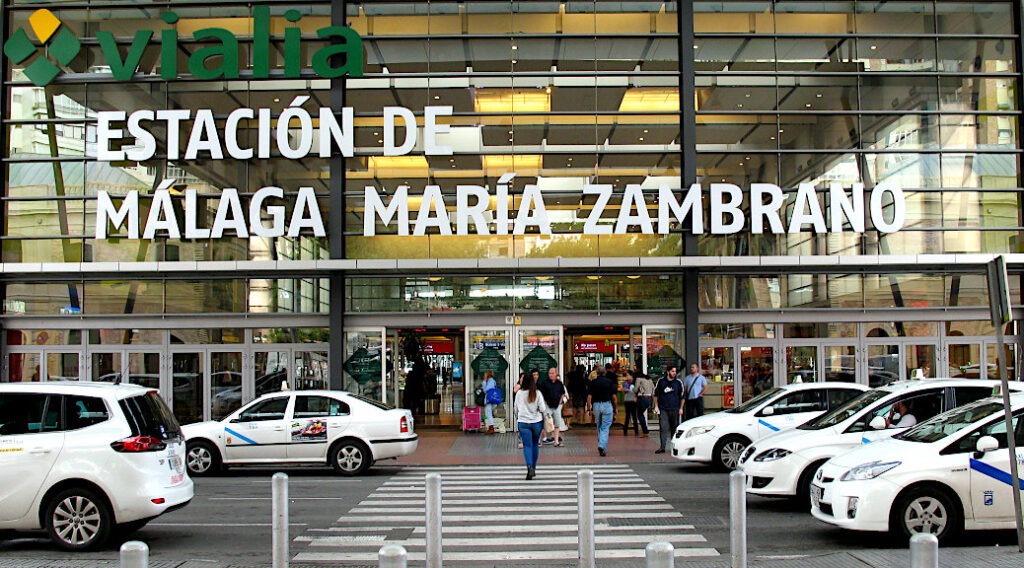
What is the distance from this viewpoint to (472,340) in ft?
76.8

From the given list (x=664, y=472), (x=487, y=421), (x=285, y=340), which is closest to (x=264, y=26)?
(x=285, y=340)

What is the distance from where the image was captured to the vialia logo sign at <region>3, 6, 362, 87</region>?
75.7 feet

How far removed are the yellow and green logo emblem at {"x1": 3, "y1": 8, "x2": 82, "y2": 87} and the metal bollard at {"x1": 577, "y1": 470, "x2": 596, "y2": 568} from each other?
2161cm

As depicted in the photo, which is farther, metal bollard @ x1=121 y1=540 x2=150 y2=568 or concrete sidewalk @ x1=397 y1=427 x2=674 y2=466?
concrete sidewalk @ x1=397 y1=427 x2=674 y2=466

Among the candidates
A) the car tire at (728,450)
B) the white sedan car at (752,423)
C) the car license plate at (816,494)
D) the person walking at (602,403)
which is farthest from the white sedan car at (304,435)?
the car license plate at (816,494)

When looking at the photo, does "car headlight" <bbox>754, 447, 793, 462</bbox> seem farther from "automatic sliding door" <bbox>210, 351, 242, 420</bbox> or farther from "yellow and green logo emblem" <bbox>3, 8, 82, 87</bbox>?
"yellow and green logo emblem" <bbox>3, 8, 82, 87</bbox>

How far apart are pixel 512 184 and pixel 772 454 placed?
13.1 metres

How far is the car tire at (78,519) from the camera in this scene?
9461 millimetres

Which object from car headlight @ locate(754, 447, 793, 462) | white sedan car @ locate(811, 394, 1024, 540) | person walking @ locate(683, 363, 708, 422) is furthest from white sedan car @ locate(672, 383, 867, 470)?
white sedan car @ locate(811, 394, 1024, 540)

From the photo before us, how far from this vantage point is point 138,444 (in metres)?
9.59

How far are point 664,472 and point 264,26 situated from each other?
50.6 feet

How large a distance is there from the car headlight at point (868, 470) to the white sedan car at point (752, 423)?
6038 mm

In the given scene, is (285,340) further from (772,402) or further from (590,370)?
(772,402)

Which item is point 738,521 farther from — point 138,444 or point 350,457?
point 350,457
